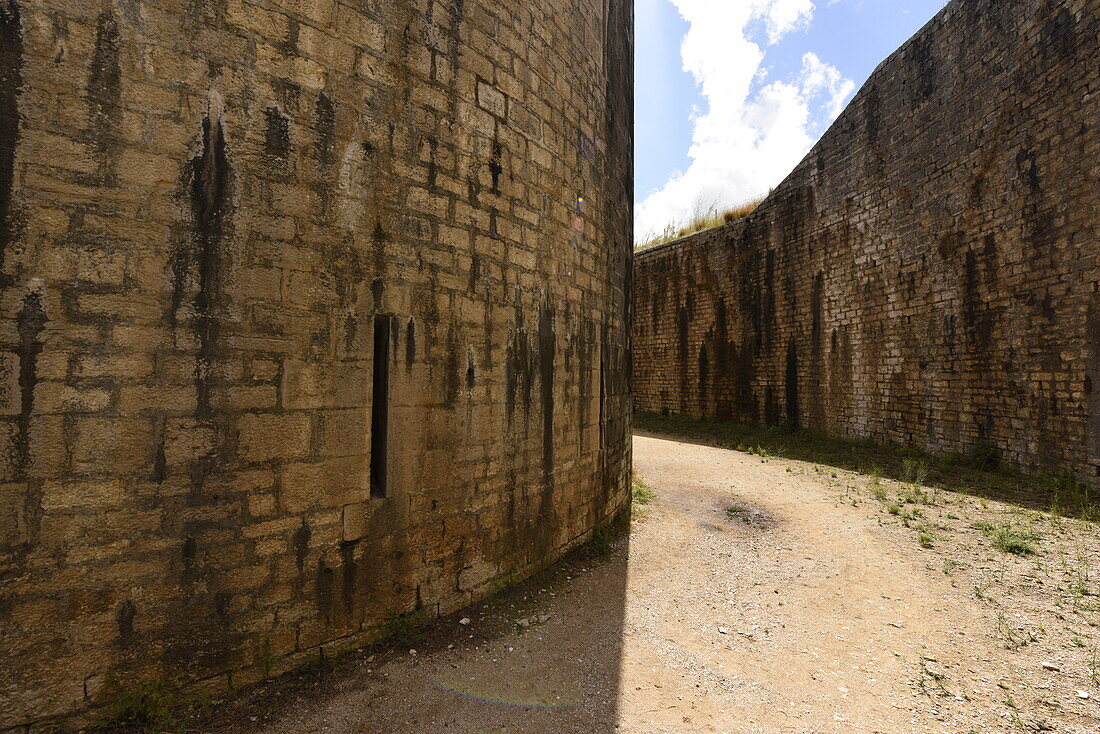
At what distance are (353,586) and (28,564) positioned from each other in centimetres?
157

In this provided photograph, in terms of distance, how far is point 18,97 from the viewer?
7.64ft

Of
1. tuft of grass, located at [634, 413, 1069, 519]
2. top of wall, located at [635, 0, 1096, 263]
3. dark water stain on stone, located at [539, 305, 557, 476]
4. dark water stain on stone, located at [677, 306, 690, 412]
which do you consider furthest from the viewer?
dark water stain on stone, located at [677, 306, 690, 412]

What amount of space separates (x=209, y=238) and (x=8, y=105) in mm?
913

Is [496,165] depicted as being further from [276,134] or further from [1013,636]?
[1013,636]

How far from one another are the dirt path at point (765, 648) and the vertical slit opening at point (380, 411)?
1161 millimetres

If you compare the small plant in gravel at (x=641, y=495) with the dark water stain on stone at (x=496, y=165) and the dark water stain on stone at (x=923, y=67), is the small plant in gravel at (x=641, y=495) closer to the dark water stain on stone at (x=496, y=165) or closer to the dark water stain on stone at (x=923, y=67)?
the dark water stain on stone at (x=496, y=165)

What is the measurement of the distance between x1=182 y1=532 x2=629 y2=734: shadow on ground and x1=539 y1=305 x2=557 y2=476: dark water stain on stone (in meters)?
1.28

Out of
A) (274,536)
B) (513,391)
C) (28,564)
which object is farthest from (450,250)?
(28,564)

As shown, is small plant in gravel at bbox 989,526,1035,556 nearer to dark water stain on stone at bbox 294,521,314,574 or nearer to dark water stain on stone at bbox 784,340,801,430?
dark water stain on stone at bbox 294,521,314,574

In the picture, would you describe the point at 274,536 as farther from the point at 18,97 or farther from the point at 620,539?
the point at 620,539

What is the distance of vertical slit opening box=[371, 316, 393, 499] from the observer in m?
3.45

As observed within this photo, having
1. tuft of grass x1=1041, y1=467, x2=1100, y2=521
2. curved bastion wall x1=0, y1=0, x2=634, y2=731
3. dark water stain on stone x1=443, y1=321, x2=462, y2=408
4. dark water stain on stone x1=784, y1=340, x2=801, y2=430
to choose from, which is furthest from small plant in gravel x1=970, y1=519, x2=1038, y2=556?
dark water stain on stone x1=784, y1=340, x2=801, y2=430

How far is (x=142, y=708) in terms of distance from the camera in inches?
99.3

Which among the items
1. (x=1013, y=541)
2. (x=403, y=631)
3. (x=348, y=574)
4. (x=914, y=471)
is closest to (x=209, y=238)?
(x=348, y=574)
